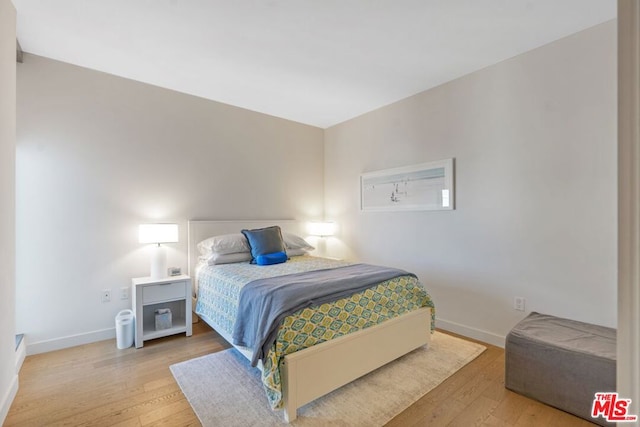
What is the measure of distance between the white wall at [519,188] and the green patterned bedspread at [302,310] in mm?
720

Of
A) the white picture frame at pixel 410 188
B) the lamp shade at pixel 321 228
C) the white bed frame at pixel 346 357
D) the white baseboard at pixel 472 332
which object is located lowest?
the white baseboard at pixel 472 332

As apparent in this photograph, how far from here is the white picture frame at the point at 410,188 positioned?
9.85 feet

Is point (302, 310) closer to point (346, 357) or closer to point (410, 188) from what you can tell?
point (346, 357)

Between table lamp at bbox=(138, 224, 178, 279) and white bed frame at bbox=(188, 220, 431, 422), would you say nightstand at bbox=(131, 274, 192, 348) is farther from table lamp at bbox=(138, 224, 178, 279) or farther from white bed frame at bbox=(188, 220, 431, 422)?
white bed frame at bbox=(188, 220, 431, 422)

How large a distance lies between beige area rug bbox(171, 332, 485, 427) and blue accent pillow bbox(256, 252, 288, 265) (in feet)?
2.81

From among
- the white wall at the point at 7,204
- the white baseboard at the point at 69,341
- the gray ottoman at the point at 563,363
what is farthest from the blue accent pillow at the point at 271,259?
the gray ottoman at the point at 563,363

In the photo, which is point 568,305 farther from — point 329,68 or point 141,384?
point 141,384

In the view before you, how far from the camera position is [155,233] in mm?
2771

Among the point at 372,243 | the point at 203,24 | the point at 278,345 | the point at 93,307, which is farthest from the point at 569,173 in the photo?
the point at 93,307

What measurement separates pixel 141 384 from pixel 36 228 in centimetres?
167

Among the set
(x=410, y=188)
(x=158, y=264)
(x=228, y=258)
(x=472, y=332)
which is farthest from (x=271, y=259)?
(x=472, y=332)

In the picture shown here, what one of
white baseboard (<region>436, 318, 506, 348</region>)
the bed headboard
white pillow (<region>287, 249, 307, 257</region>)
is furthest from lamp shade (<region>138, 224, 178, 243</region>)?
white baseboard (<region>436, 318, 506, 348</region>)

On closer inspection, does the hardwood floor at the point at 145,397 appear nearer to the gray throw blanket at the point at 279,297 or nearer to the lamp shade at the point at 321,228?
the gray throw blanket at the point at 279,297

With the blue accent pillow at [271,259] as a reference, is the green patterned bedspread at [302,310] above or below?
below
